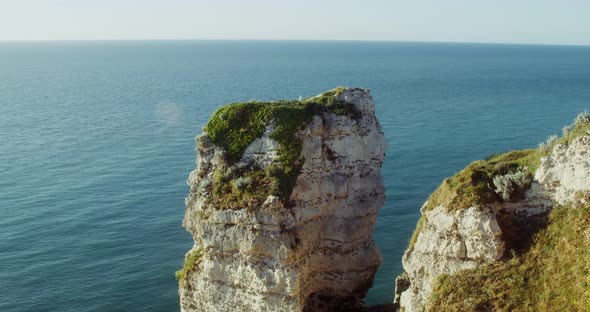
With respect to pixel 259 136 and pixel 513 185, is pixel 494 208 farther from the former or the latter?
pixel 259 136

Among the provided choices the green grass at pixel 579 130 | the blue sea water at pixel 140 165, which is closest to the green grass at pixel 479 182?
the green grass at pixel 579 130

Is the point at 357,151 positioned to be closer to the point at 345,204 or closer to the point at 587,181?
the point at 345,204

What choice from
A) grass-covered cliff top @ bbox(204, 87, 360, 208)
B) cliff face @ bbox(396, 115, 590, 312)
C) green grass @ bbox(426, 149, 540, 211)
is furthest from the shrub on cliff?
grass-covered cliff top @ bbox(204, 87, 360, 208)

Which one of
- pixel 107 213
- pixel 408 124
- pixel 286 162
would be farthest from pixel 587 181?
pixel 408 124

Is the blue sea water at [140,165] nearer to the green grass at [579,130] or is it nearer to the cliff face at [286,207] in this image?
the cliff face at [286,207]

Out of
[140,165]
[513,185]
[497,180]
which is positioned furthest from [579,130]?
[140,165]
